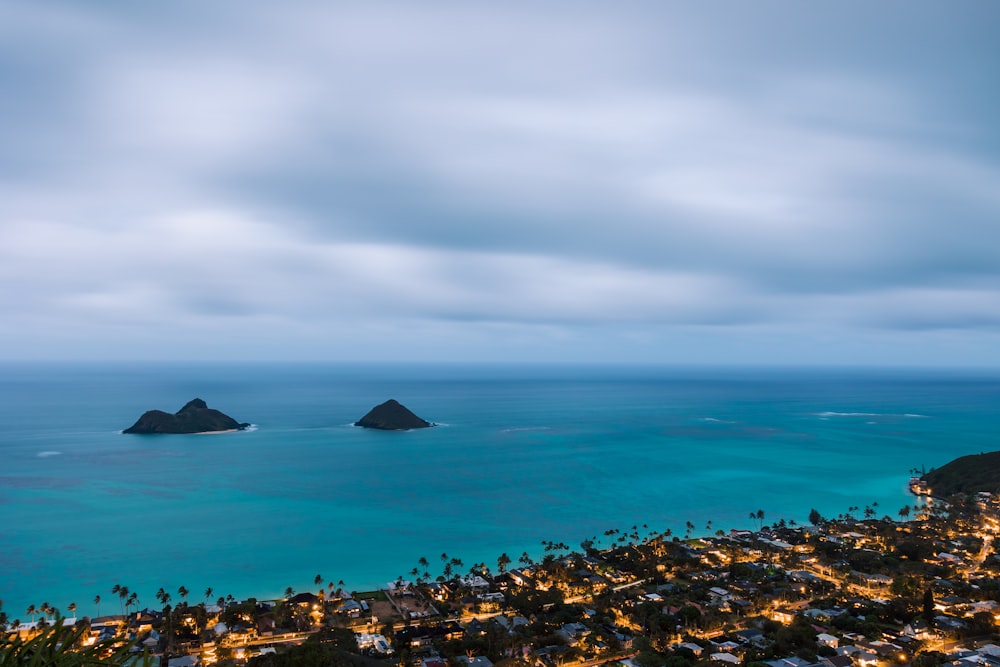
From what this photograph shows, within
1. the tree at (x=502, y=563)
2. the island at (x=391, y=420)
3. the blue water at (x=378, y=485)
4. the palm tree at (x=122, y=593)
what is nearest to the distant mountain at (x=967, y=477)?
the blue water at (x=378, y=485)

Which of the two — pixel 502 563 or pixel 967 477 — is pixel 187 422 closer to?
pixel 502 563

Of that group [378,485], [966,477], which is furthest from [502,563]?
[966,477]

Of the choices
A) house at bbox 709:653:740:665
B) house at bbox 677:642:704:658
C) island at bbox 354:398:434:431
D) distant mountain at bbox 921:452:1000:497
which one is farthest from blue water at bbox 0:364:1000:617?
house at bbox 709:653:740:665

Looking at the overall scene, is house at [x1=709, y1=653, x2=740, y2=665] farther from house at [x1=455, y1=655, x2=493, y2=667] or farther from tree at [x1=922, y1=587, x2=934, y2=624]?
tree at [x1=922, y1=587, x2=934, y2=624]

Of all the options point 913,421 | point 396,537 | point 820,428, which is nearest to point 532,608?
point 396,537

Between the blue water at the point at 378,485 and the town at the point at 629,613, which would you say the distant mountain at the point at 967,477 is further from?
the town at the point at 629,613
